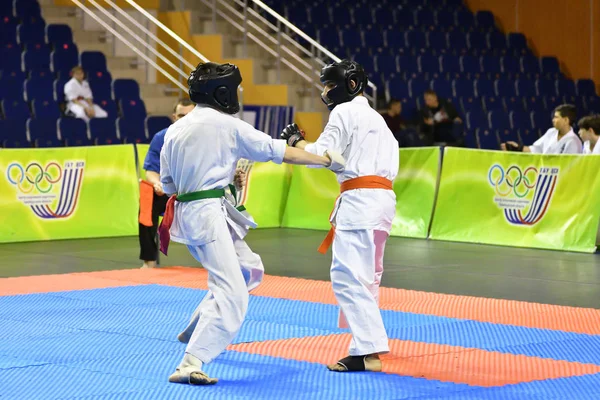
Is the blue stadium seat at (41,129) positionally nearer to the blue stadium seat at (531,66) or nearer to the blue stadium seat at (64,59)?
the blue stadium seat at (64,59)

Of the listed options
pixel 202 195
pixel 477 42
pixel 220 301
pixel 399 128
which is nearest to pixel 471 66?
pixel 477 42

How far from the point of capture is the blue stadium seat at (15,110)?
51.0 ft

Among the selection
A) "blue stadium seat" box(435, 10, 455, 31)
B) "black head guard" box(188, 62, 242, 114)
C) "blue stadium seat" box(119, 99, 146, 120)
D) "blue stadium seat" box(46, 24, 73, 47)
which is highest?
"blue stadium seat" box(435, 10, 455, 31)

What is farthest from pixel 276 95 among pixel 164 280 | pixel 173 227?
pixel 173 227

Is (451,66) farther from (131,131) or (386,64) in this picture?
(131,131)

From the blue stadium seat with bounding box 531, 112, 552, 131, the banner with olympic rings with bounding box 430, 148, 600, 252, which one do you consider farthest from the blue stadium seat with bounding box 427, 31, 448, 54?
Result: the banner with olympic rings with bounding box 430, 148, 600, 252

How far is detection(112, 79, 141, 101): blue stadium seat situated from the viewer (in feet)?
56.3

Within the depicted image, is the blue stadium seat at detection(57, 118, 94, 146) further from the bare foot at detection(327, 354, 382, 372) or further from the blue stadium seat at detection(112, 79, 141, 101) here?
the bare foot at detection(327, 354, 382, 372)

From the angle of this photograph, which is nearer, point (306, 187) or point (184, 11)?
point (306, 187)

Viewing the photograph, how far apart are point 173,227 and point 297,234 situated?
28.5 ft

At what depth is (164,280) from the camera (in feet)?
32.6

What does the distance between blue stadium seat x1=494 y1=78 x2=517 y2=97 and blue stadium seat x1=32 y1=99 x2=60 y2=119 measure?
32.8 feet

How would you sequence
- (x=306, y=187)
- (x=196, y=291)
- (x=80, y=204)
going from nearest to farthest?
(x=196, y=291) < (x=80, y=204) < (x=306, y=187)

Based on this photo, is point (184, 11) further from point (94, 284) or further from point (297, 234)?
point (94, 284)
